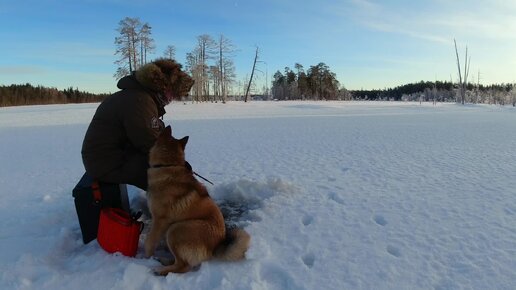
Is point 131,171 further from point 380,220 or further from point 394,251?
point 380,220

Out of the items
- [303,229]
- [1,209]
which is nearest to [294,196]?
[303,229]

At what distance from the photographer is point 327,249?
164 inches

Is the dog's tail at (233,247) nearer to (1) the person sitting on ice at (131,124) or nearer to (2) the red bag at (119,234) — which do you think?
(2) the red bag at (119,234)

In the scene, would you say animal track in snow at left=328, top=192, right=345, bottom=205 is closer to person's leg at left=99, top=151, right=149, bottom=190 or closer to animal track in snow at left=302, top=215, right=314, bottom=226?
animal track in snow at left=302, top=215, right=314, bottom=226

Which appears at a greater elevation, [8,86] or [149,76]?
[8,86]

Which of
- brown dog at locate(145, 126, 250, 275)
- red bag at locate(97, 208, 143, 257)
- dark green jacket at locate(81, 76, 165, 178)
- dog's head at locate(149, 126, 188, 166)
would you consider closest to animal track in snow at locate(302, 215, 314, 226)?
brown dog at locate(145, 126, 250, 275)

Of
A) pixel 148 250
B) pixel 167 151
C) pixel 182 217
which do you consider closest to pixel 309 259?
pixel 182 217

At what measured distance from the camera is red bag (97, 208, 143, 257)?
13.2ft

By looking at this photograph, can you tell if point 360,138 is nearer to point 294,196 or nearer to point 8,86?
point 294,196

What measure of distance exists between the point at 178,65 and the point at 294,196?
272 cm

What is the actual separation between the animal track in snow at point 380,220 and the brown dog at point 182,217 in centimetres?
187

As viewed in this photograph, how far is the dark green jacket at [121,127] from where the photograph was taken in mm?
4156

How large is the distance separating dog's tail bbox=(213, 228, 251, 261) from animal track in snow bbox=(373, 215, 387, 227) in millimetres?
1871

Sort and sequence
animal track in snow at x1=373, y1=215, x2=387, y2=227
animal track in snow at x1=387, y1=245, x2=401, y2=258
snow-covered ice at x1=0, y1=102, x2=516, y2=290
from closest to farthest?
snow-covered ice at x1=0, y1=102, x2=516, y2=290
animal track in snow at x1=387, y1=245, x2=401, y2=258
animal track in snow at x1=373, y1=215, x2=387, y2=227
